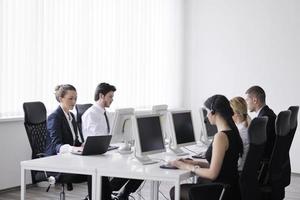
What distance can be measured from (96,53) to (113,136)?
3.01m

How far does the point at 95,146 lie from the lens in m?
4.82

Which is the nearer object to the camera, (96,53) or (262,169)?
(262,169)

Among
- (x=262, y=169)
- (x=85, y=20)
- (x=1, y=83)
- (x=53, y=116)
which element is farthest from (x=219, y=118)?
(x=85, y=20)

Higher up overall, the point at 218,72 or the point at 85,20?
the point at 85,20

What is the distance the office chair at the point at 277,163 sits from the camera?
479cm

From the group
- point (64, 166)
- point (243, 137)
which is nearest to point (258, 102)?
point (243, 137)

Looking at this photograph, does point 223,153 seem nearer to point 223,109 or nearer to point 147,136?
point 223,109

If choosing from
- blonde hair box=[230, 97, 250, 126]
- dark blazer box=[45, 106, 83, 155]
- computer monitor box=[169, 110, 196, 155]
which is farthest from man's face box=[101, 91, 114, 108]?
blonde hair box=[230, 97, 250, 126]

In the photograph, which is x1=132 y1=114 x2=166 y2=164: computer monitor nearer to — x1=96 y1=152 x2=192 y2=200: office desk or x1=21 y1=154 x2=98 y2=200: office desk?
x1=96 y1=152 x2=192 y2=200: office desk

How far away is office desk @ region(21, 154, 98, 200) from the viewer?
4184 mm

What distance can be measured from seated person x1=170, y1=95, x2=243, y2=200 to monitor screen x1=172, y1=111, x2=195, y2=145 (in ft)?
2.82

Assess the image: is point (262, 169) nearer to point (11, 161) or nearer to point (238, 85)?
point (11, 161)

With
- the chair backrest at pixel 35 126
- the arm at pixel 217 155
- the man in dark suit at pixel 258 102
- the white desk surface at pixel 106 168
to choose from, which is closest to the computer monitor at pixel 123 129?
the white desk surface at pixel 106 168

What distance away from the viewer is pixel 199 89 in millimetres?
9352
